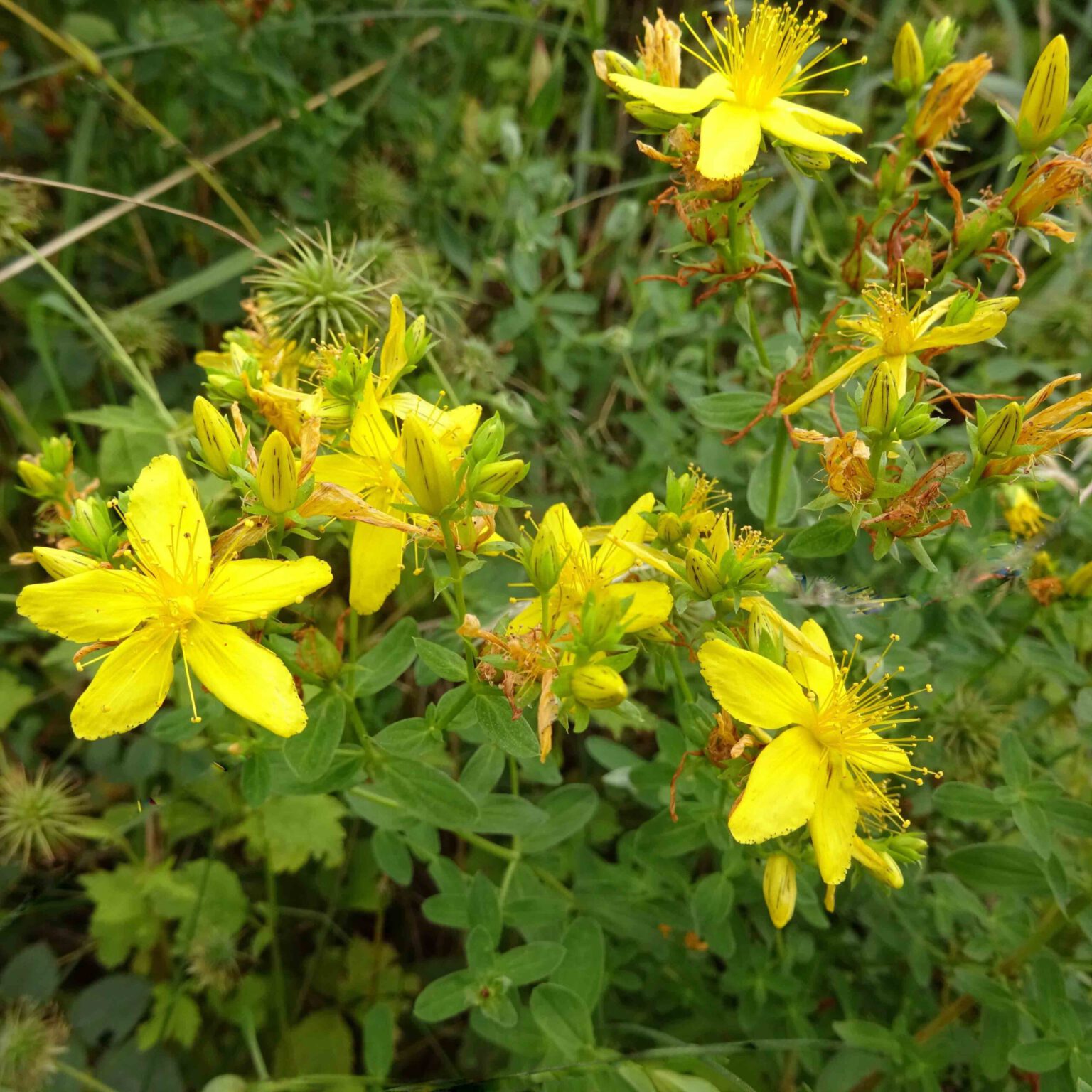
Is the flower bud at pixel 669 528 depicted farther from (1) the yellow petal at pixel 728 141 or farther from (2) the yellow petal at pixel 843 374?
(1) the yellow petal at pixel 728 141

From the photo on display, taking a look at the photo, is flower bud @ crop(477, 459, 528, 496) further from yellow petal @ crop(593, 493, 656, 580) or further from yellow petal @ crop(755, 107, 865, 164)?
yellow petal @ crop(755, 107, 865, 164)

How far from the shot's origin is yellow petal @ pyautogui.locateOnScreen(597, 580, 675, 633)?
4.06 ft

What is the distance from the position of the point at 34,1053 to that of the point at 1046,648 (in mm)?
2025

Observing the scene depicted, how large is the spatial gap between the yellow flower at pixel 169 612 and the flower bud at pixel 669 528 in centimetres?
46

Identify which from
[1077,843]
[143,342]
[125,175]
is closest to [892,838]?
[1077,843]

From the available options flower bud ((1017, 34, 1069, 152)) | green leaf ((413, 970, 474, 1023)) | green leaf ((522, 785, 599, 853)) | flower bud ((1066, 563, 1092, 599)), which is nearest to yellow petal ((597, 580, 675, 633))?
green leaf ((522, 785, 599, 853))

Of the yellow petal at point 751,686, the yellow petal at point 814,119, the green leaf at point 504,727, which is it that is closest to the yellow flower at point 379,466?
the green leaf at point 504,727

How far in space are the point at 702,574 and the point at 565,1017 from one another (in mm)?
705

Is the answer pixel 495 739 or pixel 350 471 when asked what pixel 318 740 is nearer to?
pixel 495 739

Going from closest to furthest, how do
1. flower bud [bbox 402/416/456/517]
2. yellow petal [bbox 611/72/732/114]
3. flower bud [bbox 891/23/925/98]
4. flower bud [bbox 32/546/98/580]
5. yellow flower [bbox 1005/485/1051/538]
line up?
flower bud [bbox 402/416/456/517] < flower bud [bbox 32/546/98/580] < yellow petal [bbox 611/72/732/114] < flower bud [bbox 891/23/925/98] < yellow flower [bbox 1005/485/1051/538]

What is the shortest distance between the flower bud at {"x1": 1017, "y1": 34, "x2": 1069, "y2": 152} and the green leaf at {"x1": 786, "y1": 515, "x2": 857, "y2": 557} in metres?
0.66

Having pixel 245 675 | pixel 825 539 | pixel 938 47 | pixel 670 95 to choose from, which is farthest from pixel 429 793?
pixel 938 47

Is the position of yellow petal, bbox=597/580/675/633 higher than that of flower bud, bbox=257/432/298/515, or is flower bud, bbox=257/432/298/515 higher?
flower bud, bbox=257/432/298/515

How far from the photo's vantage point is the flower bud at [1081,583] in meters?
1.52
